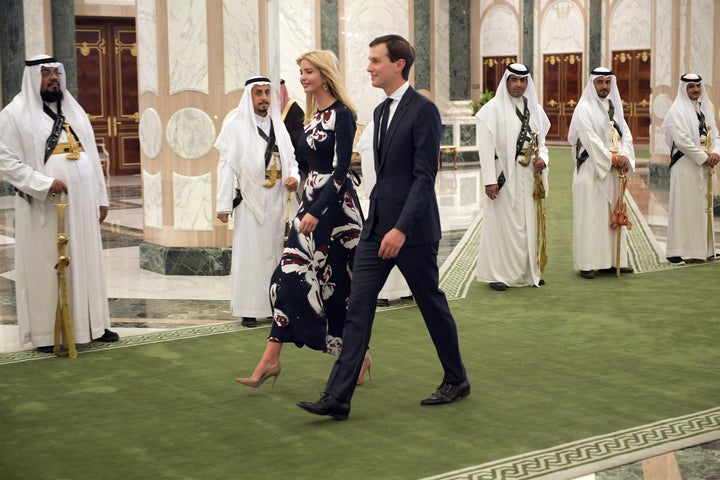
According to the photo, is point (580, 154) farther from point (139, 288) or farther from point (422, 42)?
point (422, 42)

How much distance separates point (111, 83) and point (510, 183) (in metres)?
10.4

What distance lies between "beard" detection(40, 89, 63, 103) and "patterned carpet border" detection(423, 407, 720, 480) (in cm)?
316

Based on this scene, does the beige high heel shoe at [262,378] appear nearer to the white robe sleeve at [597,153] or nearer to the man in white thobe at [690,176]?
the white robe sleeve at [597,153]

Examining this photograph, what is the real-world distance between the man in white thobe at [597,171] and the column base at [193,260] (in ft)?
8.61

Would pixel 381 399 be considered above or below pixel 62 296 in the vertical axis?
below

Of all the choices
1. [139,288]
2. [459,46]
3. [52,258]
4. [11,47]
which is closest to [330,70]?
[52,258]

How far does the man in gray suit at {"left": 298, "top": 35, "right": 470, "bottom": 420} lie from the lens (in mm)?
4121

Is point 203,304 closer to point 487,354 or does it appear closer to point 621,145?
point 487,354

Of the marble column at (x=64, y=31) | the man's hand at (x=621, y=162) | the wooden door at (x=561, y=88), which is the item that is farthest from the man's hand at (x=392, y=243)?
the wooden door at (x=561, y=88)

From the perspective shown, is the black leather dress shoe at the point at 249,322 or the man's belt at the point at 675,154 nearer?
the black leather dress shoe at the point at 249,322

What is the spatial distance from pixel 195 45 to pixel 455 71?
10.3m

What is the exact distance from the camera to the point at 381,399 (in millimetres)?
4539

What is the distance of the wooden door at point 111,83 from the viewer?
1595cm

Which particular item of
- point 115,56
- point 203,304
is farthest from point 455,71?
point 203,304
